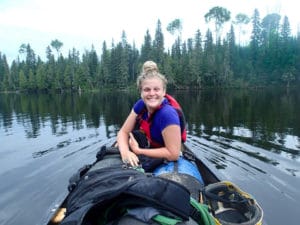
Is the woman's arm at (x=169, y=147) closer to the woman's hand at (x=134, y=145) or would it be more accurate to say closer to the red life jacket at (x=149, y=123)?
the woman's hand at (x=134, y=145)

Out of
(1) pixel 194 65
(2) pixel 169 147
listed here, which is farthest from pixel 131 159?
(1) pixel 194 65

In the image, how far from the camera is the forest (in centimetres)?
6644

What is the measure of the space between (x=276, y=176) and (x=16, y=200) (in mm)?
6148

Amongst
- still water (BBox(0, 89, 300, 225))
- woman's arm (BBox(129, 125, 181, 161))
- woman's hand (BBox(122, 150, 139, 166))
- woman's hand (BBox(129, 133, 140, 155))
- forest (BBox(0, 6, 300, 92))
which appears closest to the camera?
woman's arm (BBox(129, 125, 181, 161))

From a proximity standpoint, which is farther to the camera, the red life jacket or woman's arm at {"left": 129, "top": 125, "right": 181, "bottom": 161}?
the red life jacket

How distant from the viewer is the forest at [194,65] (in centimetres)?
6644

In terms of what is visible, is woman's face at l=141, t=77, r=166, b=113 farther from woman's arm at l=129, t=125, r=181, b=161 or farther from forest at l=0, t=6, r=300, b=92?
forest at l=0, t=6, r=300, b=92

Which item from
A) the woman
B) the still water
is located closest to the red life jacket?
the woman

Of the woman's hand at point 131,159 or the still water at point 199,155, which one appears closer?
the woman's hand at point 131,159

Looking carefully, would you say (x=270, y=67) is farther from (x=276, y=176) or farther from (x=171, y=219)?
(x=171, y=219)

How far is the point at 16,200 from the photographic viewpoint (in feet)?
21.5

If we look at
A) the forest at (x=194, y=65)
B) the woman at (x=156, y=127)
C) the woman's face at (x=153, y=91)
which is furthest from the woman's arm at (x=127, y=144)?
Result: the forest at (x=194, y=65)

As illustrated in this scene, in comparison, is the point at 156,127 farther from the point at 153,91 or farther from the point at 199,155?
the point at 199,155

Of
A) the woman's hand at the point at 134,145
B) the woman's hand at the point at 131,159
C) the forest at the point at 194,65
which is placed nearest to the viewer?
the woman's hand at the point at 131,159
